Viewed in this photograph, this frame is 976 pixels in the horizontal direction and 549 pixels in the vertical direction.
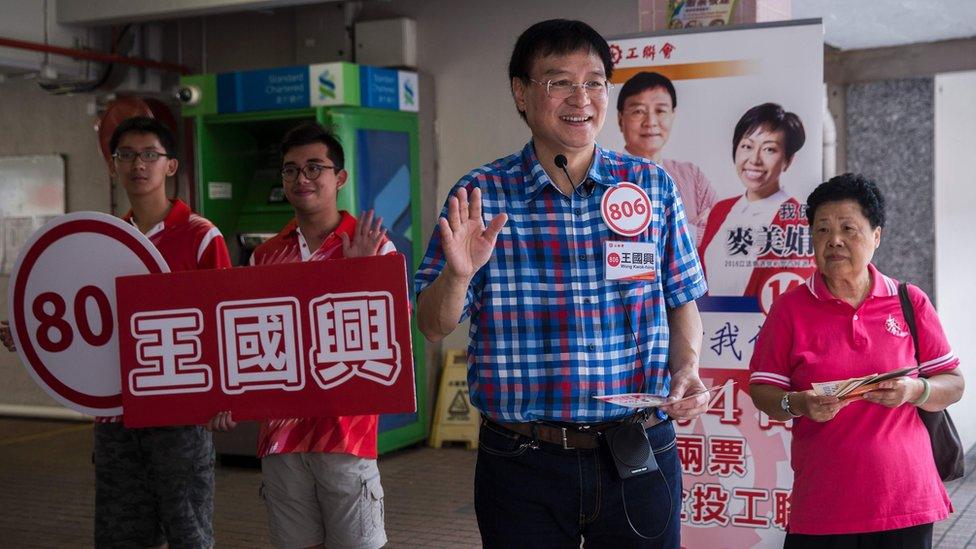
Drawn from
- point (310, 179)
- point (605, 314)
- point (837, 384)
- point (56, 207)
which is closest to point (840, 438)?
point (837, 384)

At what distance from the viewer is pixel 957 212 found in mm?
7195

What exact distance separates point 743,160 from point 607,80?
4.75ft

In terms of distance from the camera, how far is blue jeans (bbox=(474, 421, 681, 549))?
6.66 ft

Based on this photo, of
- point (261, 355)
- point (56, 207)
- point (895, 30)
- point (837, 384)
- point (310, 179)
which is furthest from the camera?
point (56, 207)

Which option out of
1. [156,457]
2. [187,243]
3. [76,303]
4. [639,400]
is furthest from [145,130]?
[639,400]

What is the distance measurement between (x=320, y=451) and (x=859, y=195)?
162cm

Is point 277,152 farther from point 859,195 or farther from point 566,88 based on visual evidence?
point 566,88

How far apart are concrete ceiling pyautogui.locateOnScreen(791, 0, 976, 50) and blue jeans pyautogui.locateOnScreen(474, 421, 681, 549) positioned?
14.2ft

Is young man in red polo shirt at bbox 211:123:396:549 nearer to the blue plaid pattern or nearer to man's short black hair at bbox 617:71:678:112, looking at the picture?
the blue plaid pattern

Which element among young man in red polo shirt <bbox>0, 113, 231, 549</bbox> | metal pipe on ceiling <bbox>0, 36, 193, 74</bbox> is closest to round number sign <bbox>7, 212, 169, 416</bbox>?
young man in red polo shirt <bbox>0, 113, 231, 549</bbox>

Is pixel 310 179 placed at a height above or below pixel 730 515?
A: above

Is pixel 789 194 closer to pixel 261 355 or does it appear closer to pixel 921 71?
pixel 261 355

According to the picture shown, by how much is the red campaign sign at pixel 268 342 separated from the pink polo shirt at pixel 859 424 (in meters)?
0.97

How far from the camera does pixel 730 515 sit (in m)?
3.51
